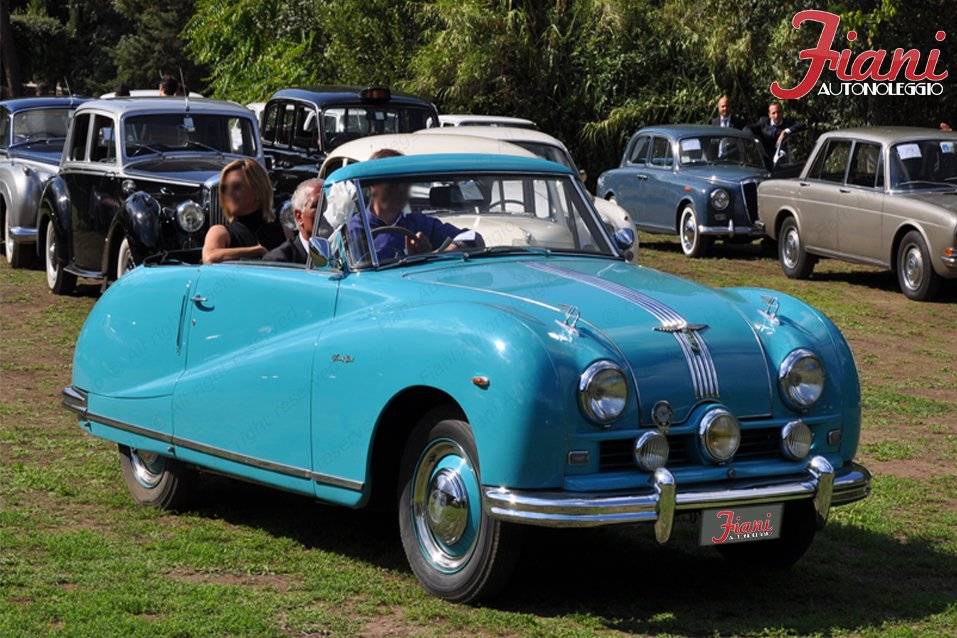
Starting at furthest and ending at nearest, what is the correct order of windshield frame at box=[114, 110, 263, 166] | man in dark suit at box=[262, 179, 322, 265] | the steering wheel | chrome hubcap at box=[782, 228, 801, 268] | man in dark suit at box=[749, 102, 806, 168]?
man in dark suit at box=[749, 102, 806, 168] < chrome hubcap at box=[782, 228, 801, 268] < windshield frame at box=[114, 110, 263, 166] < the steering wheel < man in dark suit at box=[262, 179, 322, 265]

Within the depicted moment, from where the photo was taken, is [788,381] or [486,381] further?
[788,381]

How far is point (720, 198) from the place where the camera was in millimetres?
20203

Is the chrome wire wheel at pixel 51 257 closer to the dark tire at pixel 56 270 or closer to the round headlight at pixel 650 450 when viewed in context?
the dark tire at pixel 56 270

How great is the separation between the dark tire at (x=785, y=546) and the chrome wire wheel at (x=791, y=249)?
474 inches

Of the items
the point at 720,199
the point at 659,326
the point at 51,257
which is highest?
the point at 659,326

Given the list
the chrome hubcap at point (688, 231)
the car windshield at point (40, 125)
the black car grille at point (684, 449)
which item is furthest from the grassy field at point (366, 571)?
the chrome hubcap at point (688, 231)

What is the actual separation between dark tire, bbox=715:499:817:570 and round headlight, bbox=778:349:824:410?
0.45m

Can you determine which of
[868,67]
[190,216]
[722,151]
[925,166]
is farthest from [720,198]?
[190,216]

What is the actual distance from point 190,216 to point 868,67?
14.3 m

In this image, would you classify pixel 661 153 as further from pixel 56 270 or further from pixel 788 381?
pixel 788 381

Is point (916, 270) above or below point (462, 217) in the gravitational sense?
below

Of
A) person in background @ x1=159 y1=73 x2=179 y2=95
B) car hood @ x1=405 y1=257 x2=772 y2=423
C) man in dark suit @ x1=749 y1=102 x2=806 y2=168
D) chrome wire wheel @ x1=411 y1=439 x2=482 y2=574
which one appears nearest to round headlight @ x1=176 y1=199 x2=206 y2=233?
car hood @ x1=405 y1=257 x2=772 y2=423

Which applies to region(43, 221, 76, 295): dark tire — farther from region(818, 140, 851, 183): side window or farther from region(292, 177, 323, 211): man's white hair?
region(292, 177, 323, 211): man's white hair

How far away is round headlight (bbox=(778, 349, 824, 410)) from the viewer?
19.9 feet
